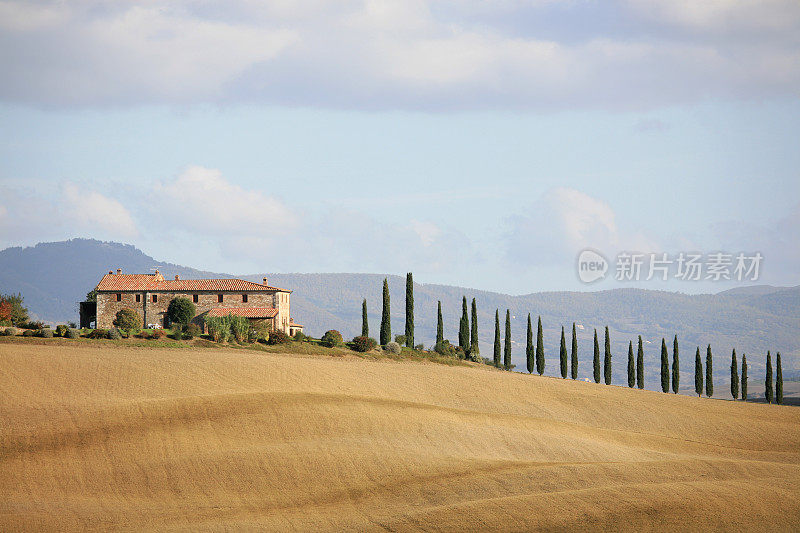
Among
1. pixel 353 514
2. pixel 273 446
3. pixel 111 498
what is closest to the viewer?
pixel 353 514

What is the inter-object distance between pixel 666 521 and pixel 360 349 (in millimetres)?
45802

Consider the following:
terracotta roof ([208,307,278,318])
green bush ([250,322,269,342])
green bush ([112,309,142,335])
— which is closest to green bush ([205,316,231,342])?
green bush ([250,322,269,342])

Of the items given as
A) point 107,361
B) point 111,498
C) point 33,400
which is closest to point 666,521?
point 111,498

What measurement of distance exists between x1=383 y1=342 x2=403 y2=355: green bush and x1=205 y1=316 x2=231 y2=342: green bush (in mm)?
14078

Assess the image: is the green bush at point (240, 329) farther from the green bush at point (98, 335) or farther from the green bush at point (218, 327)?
the green bush at point (98, 335)

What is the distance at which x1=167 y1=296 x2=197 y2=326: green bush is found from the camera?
79.6 metres

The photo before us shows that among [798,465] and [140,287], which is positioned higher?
[140,287]

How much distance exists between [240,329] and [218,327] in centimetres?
183

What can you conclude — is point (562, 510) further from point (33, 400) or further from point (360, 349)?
point (360, 349)

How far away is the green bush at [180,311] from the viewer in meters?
79.6

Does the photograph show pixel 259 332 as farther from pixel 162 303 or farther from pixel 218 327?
pixel 162 303

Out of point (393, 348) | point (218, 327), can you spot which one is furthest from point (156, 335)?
point (393, 348)

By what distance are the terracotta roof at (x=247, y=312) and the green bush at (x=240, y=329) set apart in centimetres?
396

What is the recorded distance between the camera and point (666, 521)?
96.5 feet
